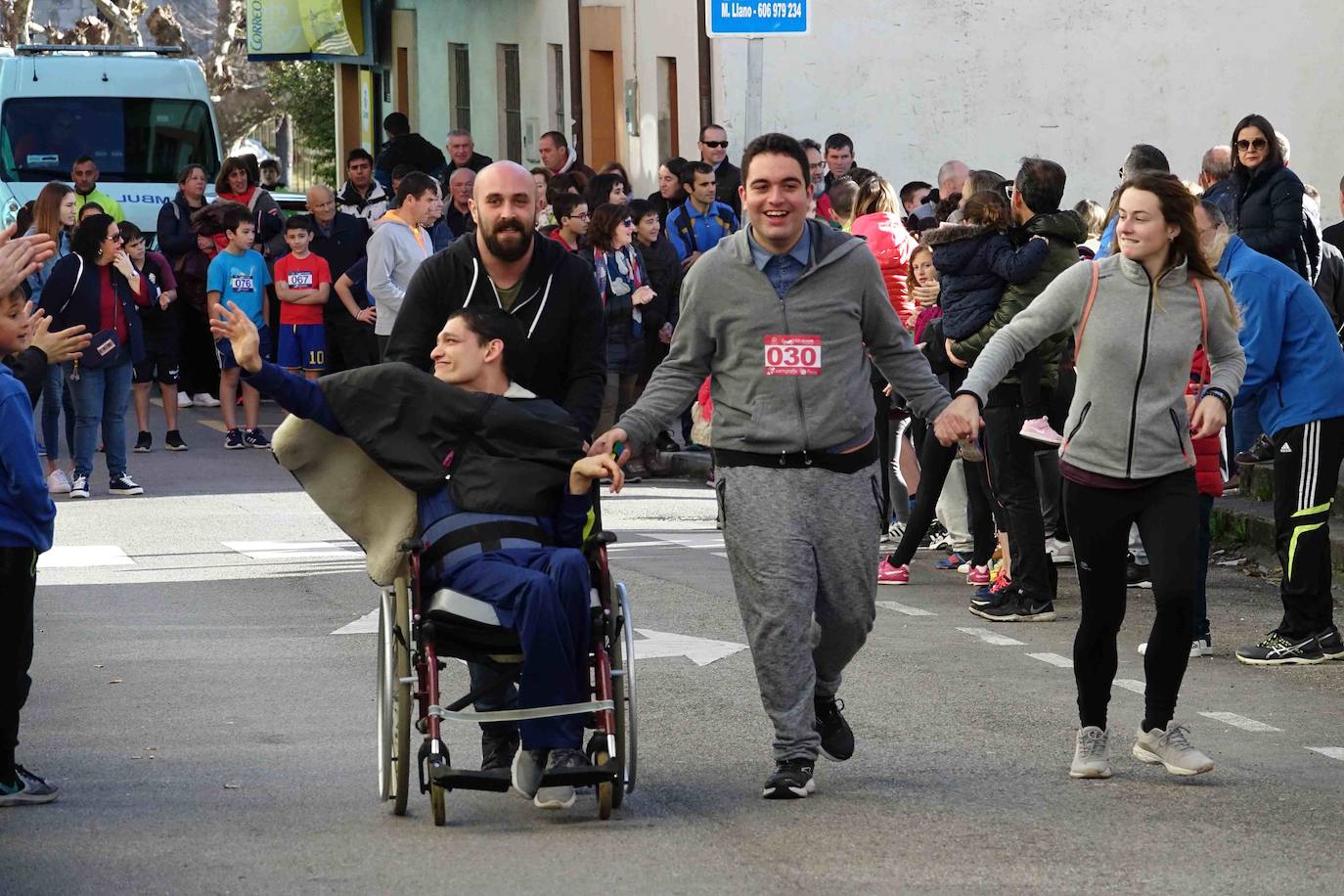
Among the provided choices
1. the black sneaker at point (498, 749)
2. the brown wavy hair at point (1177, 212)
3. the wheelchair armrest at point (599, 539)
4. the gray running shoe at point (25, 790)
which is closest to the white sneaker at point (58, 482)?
the gray running shoe at point (25, 790)

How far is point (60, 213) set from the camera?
17.8 metres

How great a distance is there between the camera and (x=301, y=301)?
66.4ft

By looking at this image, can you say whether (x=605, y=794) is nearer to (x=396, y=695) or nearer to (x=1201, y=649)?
(x=396, y=695)

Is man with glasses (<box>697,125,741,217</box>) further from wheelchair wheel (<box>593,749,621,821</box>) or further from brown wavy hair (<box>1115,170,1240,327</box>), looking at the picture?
wheelchair wheel (<box>593,749,621,821</box>)

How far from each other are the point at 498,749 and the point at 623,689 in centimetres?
67

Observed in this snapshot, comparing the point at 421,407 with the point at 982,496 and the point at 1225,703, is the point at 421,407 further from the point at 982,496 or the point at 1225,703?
the point at 982,496

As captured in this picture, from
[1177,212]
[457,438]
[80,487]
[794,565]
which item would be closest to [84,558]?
[80,487]

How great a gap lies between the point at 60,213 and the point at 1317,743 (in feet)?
38.5

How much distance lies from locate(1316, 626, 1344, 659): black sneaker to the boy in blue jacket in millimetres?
5408

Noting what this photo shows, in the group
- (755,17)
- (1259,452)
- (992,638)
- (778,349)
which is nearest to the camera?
(778,349)

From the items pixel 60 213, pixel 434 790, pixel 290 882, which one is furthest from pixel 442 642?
pixel 60 213

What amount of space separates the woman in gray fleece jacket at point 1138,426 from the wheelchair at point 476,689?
1454 millimetres

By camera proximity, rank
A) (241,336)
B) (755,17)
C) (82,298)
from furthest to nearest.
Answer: (82,298)
(755,17)
(241,336)

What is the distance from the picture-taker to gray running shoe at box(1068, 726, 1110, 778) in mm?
7727
